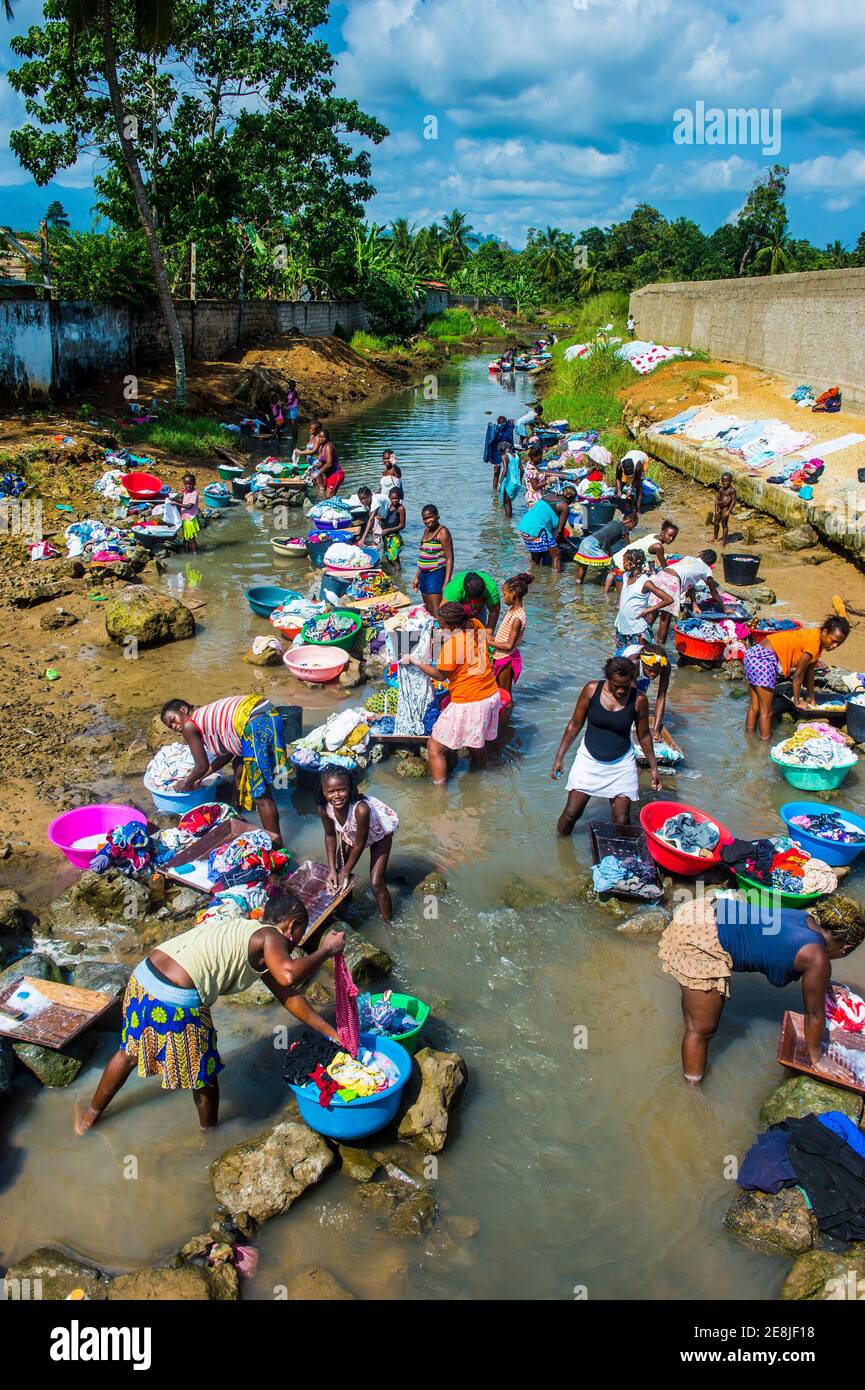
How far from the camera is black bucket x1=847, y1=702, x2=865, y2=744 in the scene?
840 cm

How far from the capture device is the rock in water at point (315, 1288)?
3.83m

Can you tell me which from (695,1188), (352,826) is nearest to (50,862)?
(352,826)

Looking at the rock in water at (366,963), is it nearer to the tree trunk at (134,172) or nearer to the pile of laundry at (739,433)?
the pile of laundry at (739,433)

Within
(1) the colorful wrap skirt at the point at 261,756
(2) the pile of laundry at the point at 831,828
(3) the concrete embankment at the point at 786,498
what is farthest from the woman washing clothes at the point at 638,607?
(3) the concrete embankment at the point at 786,498

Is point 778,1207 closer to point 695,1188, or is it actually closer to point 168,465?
point 695,1188

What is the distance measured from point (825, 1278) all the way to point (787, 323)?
68.9ft

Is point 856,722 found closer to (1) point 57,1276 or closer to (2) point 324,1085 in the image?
(2) point 324,1085

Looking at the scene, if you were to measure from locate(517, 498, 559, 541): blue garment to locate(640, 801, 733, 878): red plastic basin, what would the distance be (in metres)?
7.89

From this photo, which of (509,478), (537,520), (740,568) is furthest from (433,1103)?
(509,478)

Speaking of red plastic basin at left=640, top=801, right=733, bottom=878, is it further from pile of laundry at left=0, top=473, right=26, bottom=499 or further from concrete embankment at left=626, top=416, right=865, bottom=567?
pile of laundry at left=0, top=473, right=26, bottom=499

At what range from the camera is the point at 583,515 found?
15242 millimetres

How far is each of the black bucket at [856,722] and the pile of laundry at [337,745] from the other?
4531 mm

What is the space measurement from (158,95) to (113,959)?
2687 cm

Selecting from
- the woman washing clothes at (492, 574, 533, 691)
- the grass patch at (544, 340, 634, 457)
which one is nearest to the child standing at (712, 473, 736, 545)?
the grass patch at (544, 340, 634, 457)
